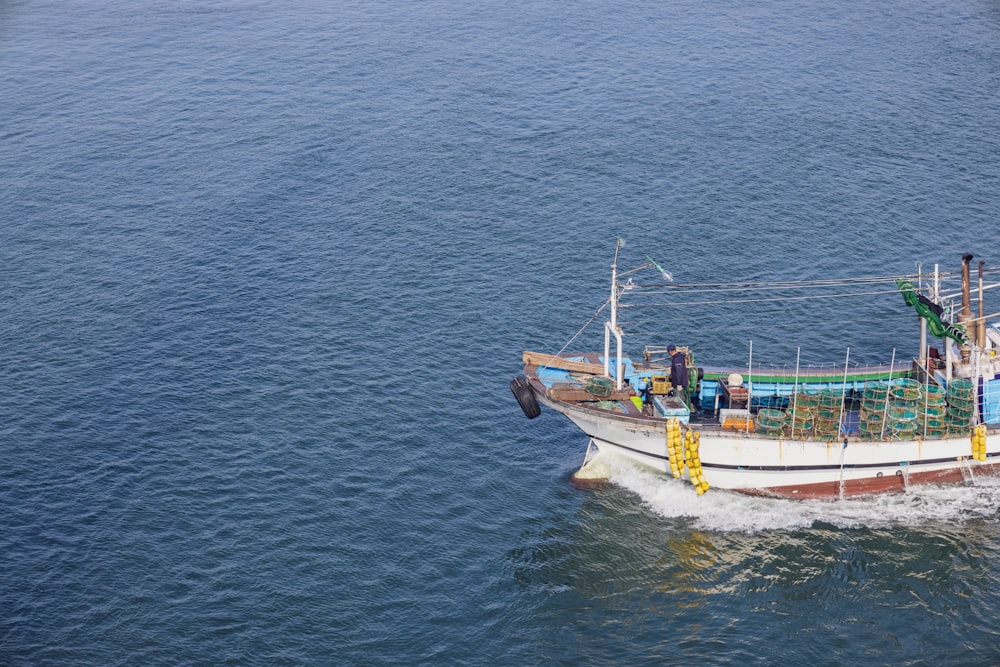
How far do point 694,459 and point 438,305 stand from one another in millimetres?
25296

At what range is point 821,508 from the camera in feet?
174

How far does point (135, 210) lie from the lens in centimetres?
8656

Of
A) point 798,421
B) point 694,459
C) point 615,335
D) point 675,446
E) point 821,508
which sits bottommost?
point 821,508

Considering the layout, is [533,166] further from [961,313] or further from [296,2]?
[296,2]

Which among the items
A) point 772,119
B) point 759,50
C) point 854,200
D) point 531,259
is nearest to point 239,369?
point 531,259

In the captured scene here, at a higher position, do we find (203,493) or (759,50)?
(759,50)

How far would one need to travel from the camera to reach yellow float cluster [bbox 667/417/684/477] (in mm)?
51312

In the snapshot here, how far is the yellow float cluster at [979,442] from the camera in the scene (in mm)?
51719

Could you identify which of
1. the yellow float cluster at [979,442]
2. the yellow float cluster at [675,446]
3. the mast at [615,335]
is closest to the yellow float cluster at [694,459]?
the yellow float cluster at [675,446]

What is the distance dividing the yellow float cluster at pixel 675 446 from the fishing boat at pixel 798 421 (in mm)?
44

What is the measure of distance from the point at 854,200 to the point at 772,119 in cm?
1555

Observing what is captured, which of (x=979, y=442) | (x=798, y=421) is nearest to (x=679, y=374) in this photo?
(x=798, y=421)

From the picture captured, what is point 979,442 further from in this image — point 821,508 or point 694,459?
point 694,459

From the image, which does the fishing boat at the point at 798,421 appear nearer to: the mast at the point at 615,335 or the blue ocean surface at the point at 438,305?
the mast at the point at 615,335
